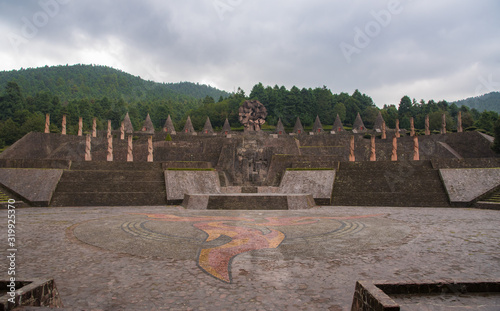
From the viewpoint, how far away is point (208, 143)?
29.6m

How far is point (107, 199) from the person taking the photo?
1661 cm

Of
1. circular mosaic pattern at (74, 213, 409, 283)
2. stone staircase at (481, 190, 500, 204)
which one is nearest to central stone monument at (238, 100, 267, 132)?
stone staircase at (481, 190, 500, 204)

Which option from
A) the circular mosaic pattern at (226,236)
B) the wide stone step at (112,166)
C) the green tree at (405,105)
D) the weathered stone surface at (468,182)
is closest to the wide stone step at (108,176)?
the wide stone step at (112,166)

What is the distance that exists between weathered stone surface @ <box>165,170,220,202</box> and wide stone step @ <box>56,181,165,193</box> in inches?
26.2

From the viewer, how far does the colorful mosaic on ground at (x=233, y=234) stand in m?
5.71

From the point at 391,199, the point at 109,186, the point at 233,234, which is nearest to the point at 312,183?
the point at 391,199

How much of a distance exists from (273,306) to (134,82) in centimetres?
16209

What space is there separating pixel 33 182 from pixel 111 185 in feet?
13.2

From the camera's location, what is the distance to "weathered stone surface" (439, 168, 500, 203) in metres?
15.8

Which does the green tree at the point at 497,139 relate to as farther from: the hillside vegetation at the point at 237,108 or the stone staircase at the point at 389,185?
the hillside vegetation at the point at 237,108

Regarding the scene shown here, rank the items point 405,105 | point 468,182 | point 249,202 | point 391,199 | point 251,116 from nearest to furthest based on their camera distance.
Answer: point 249,202
point 391,199
point 468,182
point 251,116
point 405,105

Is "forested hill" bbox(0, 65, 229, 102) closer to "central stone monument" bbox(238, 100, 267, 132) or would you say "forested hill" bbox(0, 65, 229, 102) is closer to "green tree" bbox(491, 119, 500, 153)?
"central stone monument" bbox(238, 100, 267, 132)

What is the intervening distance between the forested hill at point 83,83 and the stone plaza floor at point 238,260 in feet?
382

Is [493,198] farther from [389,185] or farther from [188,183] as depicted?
[188,183]
